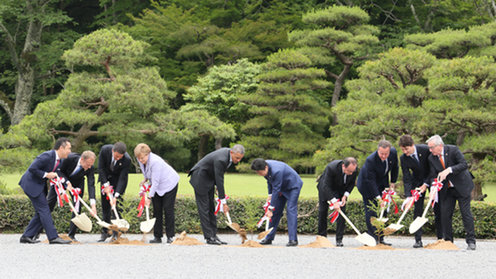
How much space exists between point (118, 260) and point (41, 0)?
21783 mm

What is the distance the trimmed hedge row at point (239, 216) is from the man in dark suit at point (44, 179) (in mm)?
1964


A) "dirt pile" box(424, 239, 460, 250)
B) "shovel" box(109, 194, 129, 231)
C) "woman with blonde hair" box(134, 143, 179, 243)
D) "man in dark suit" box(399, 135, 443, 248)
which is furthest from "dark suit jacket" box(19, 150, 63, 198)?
"dirt pile" box(424, 239, 460, 250)

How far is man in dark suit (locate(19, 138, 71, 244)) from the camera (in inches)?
304

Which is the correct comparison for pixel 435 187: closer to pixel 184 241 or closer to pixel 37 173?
pixel 184 241

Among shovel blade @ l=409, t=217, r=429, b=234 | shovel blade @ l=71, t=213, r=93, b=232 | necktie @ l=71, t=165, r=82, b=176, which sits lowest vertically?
shovel blade @ l=71, t=213, r=93, b=232

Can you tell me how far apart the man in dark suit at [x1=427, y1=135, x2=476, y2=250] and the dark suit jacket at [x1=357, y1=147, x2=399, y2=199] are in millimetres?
464

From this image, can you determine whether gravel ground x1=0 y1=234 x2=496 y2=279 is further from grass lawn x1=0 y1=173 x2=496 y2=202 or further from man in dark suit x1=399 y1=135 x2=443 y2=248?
grass lawn x1=0 y1=173 x2=496 y2=202

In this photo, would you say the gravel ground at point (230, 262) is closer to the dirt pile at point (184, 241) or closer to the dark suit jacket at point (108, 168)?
the dirt pile at point (184, 241)

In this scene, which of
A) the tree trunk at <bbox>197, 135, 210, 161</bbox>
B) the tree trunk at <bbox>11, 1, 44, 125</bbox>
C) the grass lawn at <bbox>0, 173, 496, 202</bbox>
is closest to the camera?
the grass lawn at <bbox>0, 173, 496, 202</bbox>

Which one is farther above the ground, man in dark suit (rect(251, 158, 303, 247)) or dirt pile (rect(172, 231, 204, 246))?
man in dark suit (rect(251, 158, 303, 247))

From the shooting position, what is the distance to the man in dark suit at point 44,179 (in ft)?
25.3

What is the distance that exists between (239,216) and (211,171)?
259 centimetres

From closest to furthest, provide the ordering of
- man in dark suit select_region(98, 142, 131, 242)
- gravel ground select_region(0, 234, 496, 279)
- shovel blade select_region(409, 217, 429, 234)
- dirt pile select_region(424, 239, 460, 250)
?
1. gravel ground select_region(0, 234, 496, 279)
2. dirt pile select_region(424, 239, 460, 250)
3. shovel blade select_region(409, 217, 429, 234)
4. man in dark suit select_region(98, 142, 131, 242)

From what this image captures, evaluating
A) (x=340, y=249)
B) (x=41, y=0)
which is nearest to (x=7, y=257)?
(x=340, y=249)
